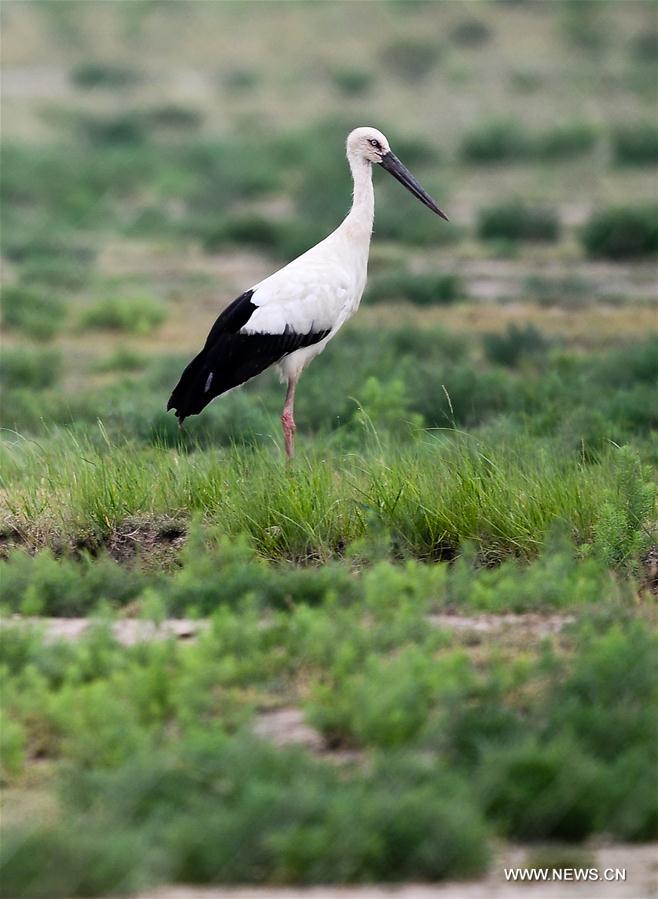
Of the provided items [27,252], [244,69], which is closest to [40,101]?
[244,69]

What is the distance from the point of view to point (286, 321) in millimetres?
8086

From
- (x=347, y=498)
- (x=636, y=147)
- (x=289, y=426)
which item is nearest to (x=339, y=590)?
(x=347, y=498)

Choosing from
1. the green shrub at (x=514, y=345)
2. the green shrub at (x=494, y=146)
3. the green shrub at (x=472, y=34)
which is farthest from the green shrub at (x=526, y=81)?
the green shrub at (x=514, y=345)

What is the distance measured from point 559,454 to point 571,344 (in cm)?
640

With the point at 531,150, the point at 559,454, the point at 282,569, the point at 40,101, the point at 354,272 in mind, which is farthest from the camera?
the point at 40,101

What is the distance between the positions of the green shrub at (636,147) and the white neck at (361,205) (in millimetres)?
19664

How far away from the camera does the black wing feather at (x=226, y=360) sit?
7977 mm

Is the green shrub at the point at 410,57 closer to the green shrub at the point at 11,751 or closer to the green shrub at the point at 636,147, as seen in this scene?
the green shrub at the point at 636,147

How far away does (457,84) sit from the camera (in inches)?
1722

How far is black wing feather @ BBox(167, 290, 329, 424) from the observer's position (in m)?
7.98

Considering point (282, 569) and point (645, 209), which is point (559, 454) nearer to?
point (282, 569)

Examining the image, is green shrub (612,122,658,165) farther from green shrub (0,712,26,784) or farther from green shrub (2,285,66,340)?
green shrub (0,712,26,784)

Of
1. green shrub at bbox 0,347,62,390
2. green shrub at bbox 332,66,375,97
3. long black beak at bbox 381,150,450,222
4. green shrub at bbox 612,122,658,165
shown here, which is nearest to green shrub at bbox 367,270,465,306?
green shrub at bbox 0,347,62,390

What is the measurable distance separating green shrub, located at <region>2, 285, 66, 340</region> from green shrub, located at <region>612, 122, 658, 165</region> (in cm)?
1403
